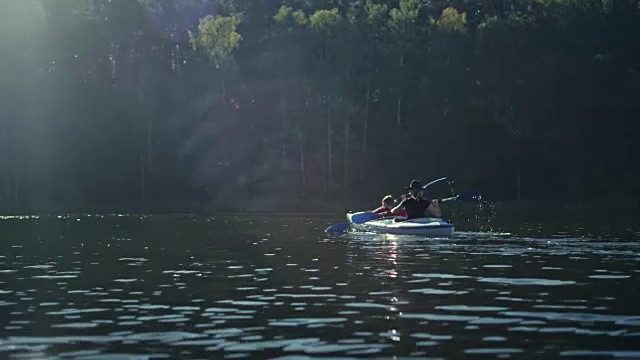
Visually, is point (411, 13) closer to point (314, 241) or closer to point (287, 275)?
point (314, 241)

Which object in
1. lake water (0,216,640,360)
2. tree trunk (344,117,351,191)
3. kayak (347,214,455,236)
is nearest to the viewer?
lake water (0,216,640,360)

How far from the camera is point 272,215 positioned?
5481 centimetres

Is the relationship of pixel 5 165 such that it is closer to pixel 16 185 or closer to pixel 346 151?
pixel 16 185

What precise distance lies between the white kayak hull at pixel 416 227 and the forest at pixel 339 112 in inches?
1250

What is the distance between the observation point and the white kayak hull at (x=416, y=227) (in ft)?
112

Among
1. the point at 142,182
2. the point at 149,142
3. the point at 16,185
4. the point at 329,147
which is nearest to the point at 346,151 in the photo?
the point at 329,147

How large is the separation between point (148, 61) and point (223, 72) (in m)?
4.83

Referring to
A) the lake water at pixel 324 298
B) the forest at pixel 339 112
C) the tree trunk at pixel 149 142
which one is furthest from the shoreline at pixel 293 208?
the lake water at pixel 324 298

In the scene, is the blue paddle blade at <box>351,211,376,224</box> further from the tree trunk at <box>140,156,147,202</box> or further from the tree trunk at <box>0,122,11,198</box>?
the tree trunk at <box>0,122,11,198</box>

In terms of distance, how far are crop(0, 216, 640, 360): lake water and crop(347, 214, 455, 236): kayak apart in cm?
52

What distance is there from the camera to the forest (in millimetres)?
69312

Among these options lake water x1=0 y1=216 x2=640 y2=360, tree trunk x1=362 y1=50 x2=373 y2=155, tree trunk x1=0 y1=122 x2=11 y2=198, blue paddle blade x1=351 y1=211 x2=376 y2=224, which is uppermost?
tree trunk x1=362 y1=50 x2=373 y2=155

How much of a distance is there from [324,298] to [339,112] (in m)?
52.7

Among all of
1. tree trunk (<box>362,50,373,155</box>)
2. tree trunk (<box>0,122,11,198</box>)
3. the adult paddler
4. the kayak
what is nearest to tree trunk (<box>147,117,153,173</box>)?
tree trunk (<box>0,122,11,198</box>)
